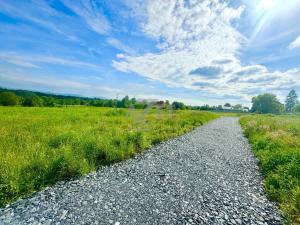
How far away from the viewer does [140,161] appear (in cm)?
834

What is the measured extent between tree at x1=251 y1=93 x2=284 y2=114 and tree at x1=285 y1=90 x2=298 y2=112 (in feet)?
47.8

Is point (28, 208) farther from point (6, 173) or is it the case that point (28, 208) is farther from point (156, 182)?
point (156, 182)

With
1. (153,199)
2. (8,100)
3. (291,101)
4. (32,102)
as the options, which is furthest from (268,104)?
(8,100)

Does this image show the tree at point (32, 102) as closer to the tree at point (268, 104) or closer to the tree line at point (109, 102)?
the tree line at point (109, 102)

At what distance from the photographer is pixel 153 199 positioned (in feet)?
16.4

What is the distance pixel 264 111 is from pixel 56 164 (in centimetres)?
12378

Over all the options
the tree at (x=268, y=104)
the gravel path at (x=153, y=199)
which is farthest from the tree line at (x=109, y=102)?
the gravel path at (x=153, y=199)

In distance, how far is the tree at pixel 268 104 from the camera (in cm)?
9981

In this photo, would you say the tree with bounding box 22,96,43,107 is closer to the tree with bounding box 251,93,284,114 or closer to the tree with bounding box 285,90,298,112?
the tree with bounding box 251,93,284,114

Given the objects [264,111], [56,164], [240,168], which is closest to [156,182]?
[56,164]

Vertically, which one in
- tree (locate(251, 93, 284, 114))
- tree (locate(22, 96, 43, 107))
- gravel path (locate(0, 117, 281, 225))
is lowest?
→ tree (locate(22, 96, 43, 107))

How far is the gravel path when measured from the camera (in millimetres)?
4117

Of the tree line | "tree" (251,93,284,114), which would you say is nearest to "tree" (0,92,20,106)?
the tree line

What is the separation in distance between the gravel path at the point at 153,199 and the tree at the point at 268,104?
4587 inches
